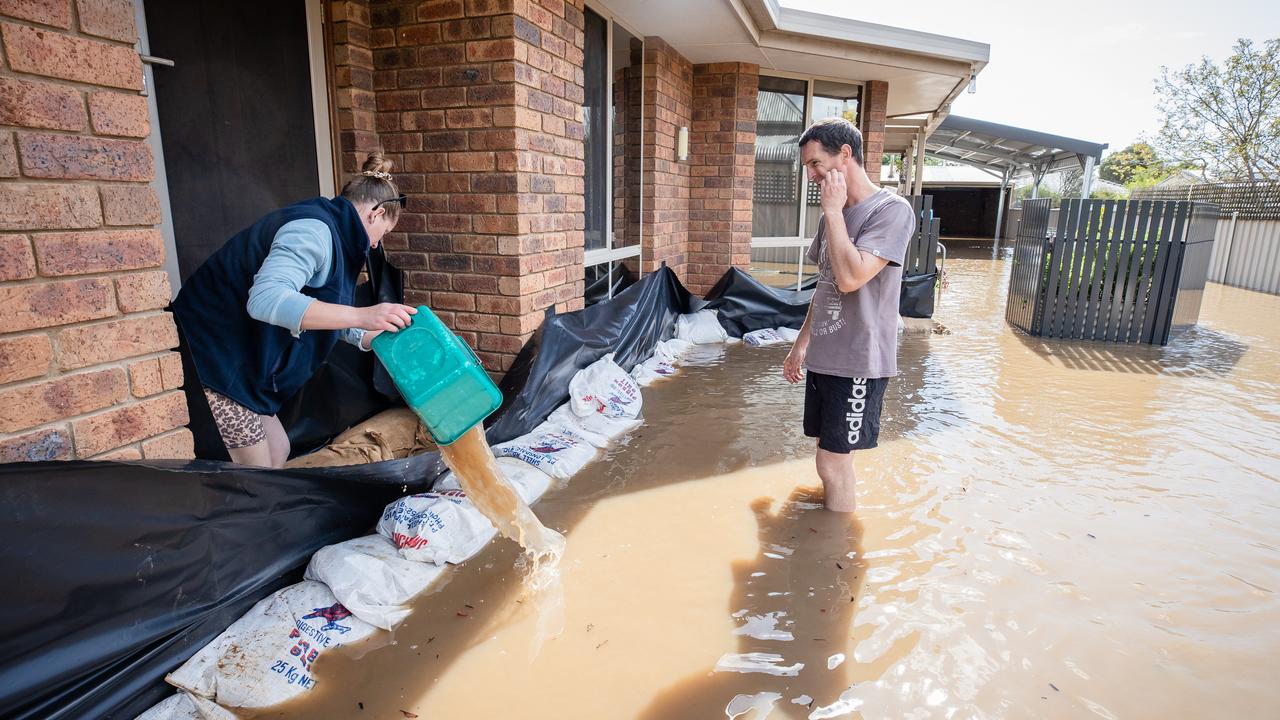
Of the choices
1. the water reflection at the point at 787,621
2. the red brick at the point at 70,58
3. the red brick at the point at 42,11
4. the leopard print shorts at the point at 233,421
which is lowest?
the water reflection at the point at 787,621

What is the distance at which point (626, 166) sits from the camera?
6.34 meters

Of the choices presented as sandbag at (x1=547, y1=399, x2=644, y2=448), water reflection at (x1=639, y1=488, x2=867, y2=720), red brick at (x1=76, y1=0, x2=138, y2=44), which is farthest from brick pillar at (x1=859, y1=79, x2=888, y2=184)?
red brick at (x1=76, y1=0, x2=138, y2=44)

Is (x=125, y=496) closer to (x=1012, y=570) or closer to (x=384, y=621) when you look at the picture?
(x=384, y=621)

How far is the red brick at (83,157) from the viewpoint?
1.70 meters

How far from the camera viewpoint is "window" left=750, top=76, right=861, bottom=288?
26.7 ft

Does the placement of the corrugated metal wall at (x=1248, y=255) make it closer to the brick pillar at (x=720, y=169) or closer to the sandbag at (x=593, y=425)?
the brick pillar at (x=720, y=169)

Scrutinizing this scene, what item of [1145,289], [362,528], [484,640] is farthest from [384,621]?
[1145,289]

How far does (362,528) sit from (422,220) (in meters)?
1.95

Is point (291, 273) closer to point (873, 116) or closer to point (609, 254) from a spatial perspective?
point (609, 254)

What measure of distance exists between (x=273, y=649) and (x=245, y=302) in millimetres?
1148

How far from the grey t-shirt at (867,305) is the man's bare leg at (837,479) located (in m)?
0.44

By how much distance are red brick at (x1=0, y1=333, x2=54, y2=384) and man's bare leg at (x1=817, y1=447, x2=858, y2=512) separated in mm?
2677

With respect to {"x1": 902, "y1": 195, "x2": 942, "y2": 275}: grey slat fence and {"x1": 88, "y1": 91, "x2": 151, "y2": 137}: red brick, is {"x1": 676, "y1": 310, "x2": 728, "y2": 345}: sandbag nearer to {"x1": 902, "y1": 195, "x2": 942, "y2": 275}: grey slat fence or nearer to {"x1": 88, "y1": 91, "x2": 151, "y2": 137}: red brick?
{"x1": 902, "y1": 195, "x2": 942, "y2": 275}: grey slat fence

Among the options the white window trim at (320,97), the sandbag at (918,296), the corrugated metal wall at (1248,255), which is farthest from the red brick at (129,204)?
the corrugated metal wall at (1248,255)
